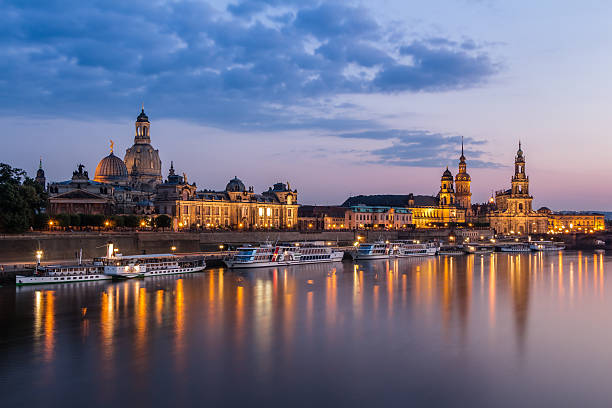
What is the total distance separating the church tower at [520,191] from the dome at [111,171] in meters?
90.2

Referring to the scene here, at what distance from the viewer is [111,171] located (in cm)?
10550

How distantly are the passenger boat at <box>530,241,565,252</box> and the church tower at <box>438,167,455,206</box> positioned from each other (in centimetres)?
4494

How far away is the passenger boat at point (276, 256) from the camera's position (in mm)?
58944

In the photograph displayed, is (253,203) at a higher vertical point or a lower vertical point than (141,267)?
higher

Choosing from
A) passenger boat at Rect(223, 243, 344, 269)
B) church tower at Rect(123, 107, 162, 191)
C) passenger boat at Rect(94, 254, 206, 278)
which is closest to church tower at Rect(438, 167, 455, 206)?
church tower at Rect(123, 107, 162, 191)

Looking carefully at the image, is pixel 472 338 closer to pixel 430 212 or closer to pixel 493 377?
pixel 493 377

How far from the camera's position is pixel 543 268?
65.9 m

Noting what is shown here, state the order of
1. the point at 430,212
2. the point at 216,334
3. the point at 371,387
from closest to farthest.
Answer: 1. the point at 371,387
2. the point at 216,334
3. the point at 430,212

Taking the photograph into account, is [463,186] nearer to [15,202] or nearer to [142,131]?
[142,131]

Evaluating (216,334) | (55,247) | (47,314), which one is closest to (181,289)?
(47,314)

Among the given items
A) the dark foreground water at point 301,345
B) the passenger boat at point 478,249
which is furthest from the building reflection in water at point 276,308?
the passenger boat at point 478,249

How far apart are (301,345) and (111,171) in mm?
85777

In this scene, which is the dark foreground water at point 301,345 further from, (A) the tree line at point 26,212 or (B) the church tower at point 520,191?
(B) the church tower at point 520,191

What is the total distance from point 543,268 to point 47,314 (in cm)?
5195
